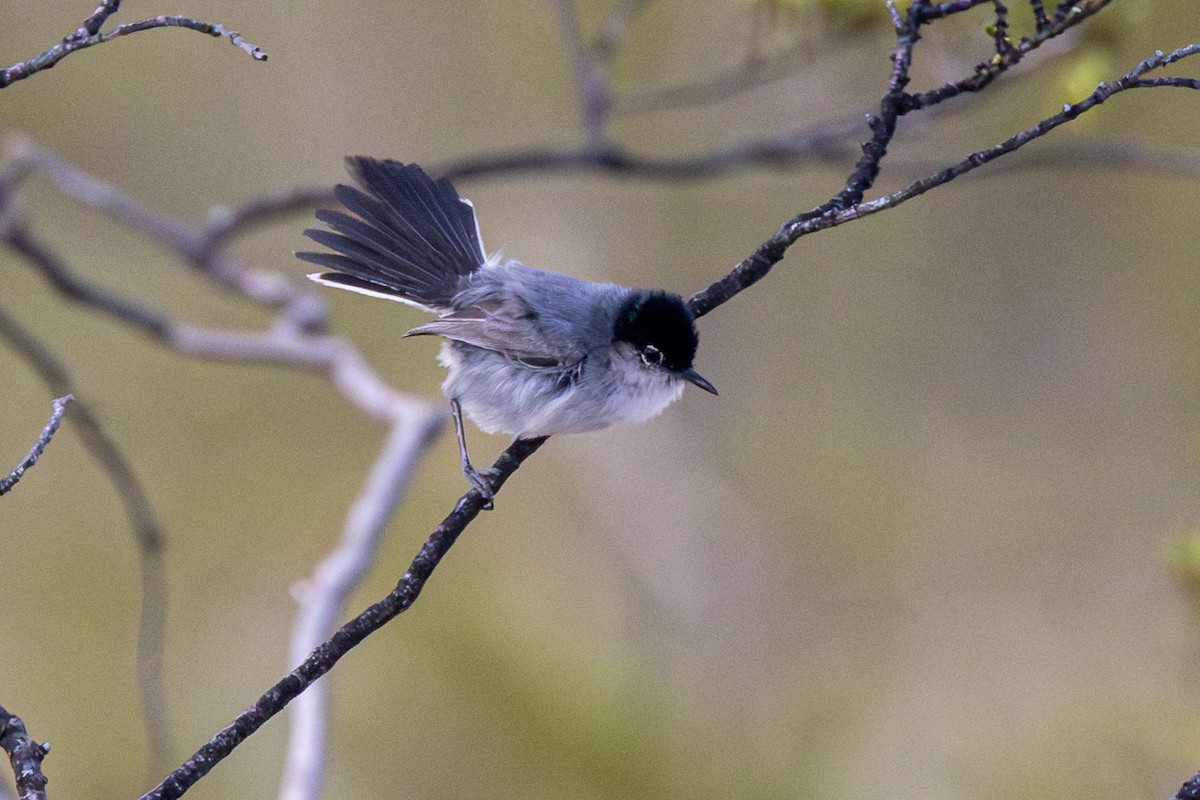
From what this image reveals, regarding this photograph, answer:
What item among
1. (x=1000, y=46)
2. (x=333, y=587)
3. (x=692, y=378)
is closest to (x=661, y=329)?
(x=692, y=378)

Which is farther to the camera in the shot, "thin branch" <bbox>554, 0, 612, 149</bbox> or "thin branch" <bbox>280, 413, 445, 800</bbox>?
"thin branch" <bbox>554, 0, 612, 149</bbox>

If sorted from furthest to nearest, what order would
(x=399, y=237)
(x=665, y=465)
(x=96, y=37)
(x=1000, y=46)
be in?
(x=665, y=465) → (x=399, y=237) → (x=1000, y=46) → (x=96, y=37)

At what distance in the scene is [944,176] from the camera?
90 centimetres

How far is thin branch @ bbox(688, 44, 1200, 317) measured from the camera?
0.90 metres

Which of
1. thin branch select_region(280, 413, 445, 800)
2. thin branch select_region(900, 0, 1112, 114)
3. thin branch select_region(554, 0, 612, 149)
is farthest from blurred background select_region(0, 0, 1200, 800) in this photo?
thin branch select_region(900, 0, 1112, 114)

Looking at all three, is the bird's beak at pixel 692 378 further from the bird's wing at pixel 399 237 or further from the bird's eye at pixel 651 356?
the bird's wing at pixel 399 237

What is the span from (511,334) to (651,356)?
22 centimetres

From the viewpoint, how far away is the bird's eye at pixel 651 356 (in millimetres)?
1790

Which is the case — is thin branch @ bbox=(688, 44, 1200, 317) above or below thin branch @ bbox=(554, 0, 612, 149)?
below

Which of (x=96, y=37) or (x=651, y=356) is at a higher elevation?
(x=651, y=356)

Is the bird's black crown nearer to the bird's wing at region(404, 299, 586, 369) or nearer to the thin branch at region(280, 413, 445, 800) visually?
the bird's wing at region(404, 299, 586, 369)

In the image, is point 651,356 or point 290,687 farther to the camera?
point 651,356

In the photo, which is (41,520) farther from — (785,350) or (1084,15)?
(1084,15)

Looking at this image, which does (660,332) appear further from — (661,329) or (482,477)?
(482,477)
